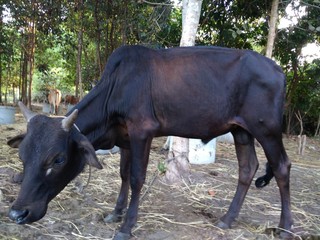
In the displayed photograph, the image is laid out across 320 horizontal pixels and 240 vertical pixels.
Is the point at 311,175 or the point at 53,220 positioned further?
the point at 311,175

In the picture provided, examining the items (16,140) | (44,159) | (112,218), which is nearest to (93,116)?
(16,140)

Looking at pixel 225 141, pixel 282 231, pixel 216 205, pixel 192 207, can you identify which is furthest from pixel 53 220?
pixel 225 141

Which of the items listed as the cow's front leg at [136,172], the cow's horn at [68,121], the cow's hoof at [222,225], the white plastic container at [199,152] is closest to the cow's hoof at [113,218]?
the cow's front leg at [136,172]

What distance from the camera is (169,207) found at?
4086 millimetres

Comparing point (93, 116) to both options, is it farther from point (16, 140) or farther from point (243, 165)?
point (243, 165)

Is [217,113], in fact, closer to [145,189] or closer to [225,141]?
[145,189]

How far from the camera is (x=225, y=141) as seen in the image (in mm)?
8664

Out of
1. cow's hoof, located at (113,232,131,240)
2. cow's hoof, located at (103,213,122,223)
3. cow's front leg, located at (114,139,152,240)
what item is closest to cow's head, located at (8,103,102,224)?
cow's front leg, located at (114,139,152,240)

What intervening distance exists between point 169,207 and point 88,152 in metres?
1.58

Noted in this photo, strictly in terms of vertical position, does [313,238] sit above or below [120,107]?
below

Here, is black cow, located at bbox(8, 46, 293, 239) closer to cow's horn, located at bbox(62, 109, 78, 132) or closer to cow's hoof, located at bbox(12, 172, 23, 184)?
cow's horn, located at bbox(62, 109, 78, 132)

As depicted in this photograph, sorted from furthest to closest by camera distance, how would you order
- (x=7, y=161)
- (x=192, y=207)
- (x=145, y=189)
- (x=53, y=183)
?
1. (x=7, y=161)
2. (x=145, y=189)
3. (x=192, y=207)
4. (x=53, y=183)

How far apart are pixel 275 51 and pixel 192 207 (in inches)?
309

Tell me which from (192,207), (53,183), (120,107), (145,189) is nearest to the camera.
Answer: (53,183)
